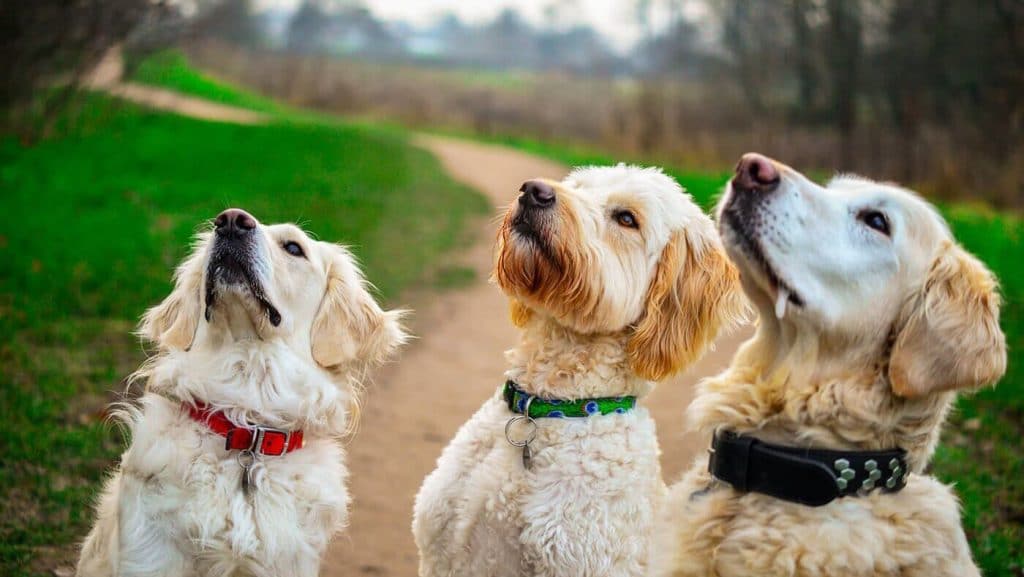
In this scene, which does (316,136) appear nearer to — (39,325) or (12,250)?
(12,250)

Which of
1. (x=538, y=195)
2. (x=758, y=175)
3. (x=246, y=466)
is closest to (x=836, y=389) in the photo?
(x=758, y=175)

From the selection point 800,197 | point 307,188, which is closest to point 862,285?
point 800,197

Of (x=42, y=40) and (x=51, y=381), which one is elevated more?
(x=42, y=40)

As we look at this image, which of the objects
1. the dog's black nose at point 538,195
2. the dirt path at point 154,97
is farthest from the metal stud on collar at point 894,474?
the dirt path at point 154,97

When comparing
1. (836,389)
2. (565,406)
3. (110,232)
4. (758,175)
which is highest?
(758,175)

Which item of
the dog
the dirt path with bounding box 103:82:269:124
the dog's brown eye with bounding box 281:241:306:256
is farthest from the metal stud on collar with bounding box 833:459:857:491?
the dirt path with bounding box 103:82:269:124

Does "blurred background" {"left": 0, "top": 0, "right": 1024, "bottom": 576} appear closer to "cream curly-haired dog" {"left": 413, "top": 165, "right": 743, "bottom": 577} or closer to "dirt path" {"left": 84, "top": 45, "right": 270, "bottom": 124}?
"dirt path" {"left": 84, "top": 45, "right": 270, "bottom": 124}

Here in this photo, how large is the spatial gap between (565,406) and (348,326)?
3.25 ft

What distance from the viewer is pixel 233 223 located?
3434mm

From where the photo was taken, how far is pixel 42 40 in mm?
12391

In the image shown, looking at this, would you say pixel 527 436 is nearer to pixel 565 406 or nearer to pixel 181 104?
pixel 565 406

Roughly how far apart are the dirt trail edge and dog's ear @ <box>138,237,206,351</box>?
1535 mm

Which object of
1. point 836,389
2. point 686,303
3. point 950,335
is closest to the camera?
point 950,335

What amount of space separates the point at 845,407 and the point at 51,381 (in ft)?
17.2
